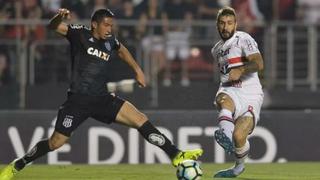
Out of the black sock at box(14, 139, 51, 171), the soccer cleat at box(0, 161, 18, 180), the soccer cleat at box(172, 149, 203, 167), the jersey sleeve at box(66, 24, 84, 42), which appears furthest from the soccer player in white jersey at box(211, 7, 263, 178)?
the soccer cleat at box(0, 161, 18, 180)

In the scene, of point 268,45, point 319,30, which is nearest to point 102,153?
point 268,45

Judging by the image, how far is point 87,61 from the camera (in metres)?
11.5

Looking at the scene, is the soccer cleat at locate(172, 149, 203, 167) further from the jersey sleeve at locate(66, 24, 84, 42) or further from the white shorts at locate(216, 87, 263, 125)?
the jersey sleeve at locate(66, 24, 84, 42)

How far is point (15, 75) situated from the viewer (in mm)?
16844

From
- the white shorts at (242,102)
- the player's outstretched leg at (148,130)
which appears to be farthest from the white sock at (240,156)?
the player's outstretched leg at (148,130)

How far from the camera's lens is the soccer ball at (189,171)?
1060 centimetres

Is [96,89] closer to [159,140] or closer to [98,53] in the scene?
[98,53]

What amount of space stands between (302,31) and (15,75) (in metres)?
5.35

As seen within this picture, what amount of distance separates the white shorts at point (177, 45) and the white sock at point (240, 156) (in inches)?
227

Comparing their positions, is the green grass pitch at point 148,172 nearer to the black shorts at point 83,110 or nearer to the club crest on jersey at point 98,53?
Answer: the black shorts at point 83,110

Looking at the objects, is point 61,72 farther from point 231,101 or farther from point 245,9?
point 231,101

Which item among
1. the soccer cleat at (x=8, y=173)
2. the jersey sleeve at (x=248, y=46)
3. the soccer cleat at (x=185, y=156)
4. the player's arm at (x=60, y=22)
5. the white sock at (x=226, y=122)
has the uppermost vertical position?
the player's arm at (x=60, y=22)

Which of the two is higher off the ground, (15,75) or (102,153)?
(15,75)

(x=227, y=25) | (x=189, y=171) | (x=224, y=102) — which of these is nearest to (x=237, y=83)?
(x=224, y=102)
